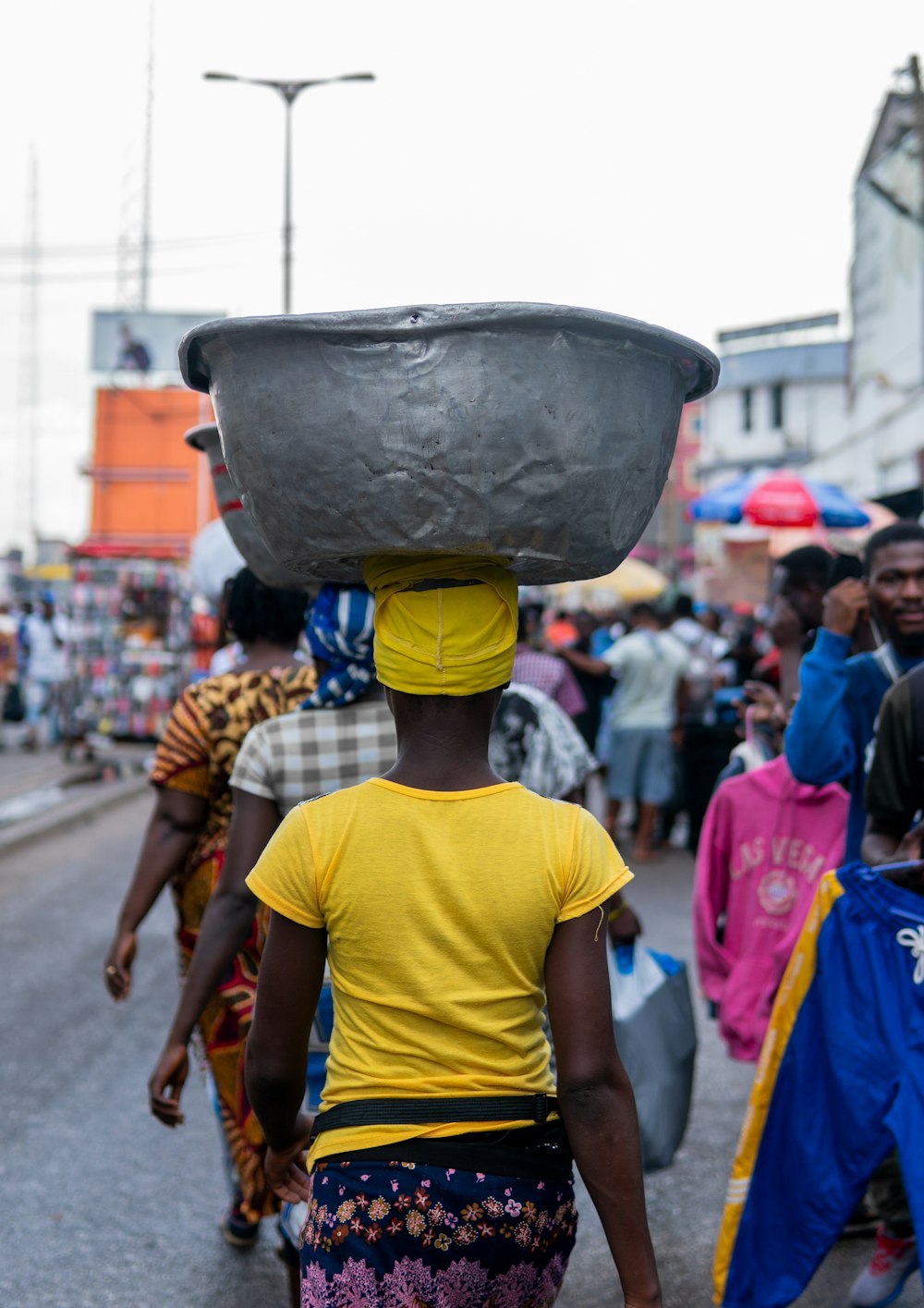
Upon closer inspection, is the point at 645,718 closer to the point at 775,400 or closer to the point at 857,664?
the point at 857,664

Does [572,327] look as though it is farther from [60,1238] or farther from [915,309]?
[915,309]

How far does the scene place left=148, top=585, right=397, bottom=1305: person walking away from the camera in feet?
10.0

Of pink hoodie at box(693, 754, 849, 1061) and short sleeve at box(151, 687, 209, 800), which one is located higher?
short sleeve at box(151, 687, 209, 800)

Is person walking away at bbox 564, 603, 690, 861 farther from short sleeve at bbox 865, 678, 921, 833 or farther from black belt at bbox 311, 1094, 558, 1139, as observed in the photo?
black belt at bbox 311, 1094, 558, 1139

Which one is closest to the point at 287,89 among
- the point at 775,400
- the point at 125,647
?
the point at 125,647

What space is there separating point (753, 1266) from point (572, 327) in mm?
2349

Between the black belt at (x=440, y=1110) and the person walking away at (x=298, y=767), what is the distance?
98 cm

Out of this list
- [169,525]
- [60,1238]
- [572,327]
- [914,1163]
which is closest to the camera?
[572,327]

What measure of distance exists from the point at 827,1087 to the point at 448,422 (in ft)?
6.76

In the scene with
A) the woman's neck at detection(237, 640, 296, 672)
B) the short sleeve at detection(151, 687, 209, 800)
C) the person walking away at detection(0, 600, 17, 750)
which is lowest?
the person walking away at detection(0, 600, 17, 750)

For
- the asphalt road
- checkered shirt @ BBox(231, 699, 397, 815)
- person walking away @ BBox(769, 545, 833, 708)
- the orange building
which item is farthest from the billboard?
checkered shirt @ BBox(231, 699, 397, 815)

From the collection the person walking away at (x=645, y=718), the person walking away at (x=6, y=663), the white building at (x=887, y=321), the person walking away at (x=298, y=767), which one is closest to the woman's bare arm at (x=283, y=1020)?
the person walking away at (x=298, y=767)

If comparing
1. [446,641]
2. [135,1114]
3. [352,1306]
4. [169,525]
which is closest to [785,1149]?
[352,1306]

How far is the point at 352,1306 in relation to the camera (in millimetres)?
1959
